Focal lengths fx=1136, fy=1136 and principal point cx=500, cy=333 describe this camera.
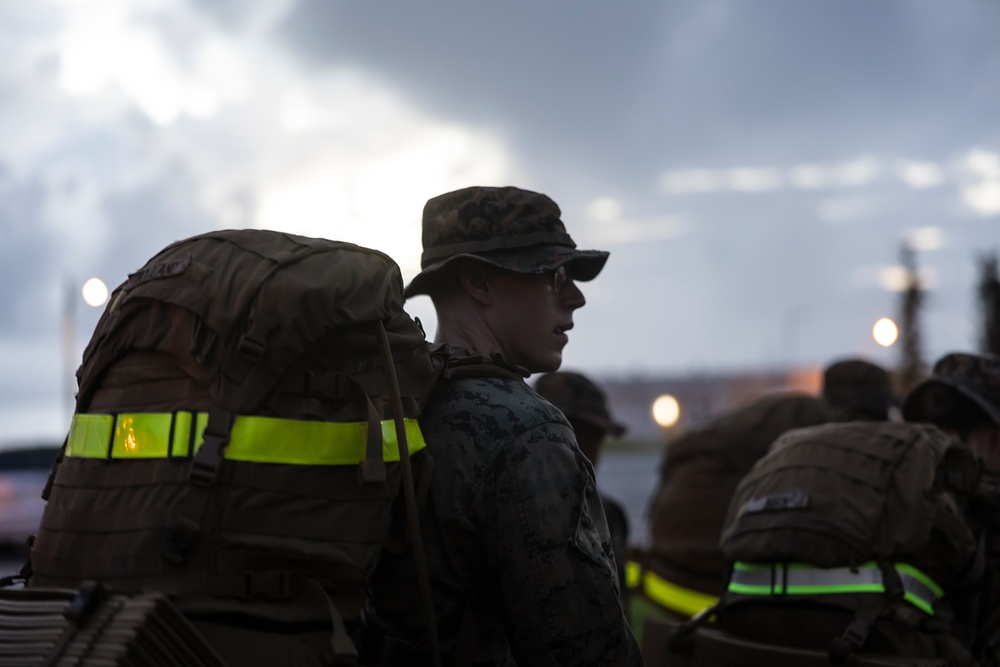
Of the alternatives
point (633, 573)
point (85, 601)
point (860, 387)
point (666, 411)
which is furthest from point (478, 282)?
point (666, 411)

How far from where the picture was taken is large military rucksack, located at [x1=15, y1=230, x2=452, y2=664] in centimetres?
232

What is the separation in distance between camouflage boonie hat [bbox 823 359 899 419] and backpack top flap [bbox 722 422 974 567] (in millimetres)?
2267

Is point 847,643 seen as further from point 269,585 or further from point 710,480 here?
point 710,480

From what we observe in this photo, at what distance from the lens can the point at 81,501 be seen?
7.93 ft

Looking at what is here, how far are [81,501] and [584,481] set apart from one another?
1198mm

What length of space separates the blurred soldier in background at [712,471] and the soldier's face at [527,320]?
4.09m

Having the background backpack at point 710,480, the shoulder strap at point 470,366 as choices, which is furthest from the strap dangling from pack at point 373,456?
the background backpack at point 710,480

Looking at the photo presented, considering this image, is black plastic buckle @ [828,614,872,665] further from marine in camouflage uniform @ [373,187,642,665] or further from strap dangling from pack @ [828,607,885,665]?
marine in camouflage uniform @ [373,187,642,665]

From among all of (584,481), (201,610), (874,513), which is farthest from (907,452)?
(201,610)

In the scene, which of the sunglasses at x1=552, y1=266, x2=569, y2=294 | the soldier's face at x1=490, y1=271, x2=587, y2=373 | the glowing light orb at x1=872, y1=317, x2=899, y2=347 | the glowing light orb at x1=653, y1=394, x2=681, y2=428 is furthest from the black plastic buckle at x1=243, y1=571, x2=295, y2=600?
the glowing light orb at x1=653, y1=394, x2=681, y2=428

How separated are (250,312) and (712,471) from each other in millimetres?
5510

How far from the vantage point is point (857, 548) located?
4250 mm

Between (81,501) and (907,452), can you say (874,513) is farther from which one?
(81,501)

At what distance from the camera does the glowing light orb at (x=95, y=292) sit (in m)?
10.1
